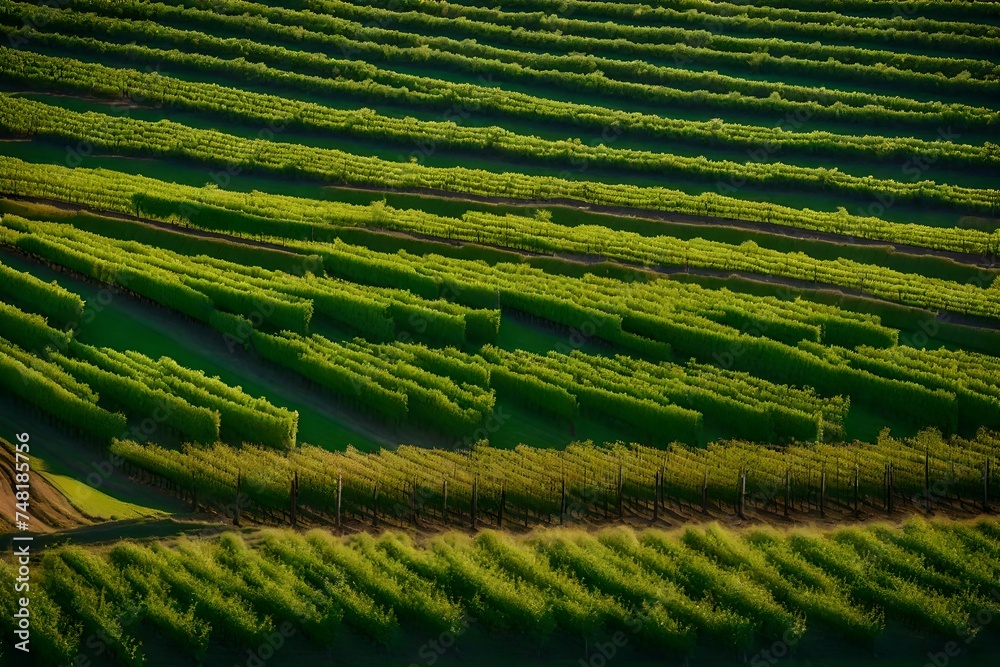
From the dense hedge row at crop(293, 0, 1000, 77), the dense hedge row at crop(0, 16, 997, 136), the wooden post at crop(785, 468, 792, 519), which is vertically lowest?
the wooden post at crop(785, 468, 792, 519)

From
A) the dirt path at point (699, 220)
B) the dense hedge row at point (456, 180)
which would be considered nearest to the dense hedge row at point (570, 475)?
the dirt path at point (699, 220)

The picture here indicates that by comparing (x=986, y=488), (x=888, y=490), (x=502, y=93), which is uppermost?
(x=502, y=93)

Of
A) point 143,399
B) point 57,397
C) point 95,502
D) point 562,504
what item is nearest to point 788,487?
point 562,504

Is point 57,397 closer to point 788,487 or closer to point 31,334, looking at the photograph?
point 31,334

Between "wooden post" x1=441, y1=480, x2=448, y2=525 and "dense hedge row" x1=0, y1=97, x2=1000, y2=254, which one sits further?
"dense hedge row" x1=0, y1=97, x2=1000, y2=254

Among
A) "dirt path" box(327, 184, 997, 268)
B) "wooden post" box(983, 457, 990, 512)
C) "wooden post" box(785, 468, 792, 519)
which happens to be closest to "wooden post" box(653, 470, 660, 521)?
"wooden post" box(785, 468, 792, 519)

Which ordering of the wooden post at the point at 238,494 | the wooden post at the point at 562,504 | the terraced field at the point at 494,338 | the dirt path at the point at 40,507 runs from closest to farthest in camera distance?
the terraced field at the point at 494,338 < the dirt path at the point at 40,507 < the wooden post at the point at 238,494 < the wooden post at the point at 562,504

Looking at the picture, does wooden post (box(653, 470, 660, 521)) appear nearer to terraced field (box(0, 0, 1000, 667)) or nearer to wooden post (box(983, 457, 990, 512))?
terraced field (box(0, 0, 1000, 667))

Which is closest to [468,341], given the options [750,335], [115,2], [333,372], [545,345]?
[545,345]

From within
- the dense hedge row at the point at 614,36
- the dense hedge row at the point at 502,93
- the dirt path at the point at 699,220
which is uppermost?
the dense hedge row at the point at 614,36

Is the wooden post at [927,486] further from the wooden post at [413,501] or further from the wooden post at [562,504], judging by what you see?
the wooden post at [413,501]
